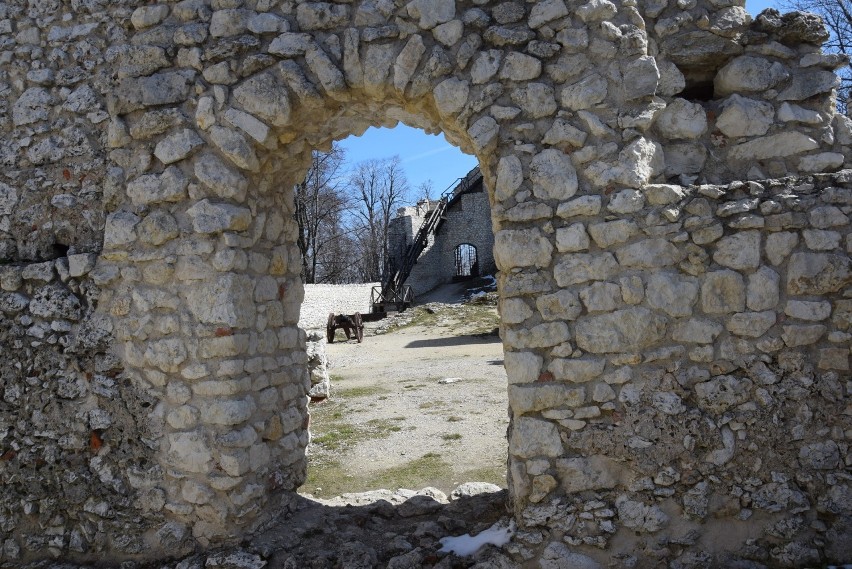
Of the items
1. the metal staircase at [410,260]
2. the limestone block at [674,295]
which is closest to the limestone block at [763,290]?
the limestone block at [674,295]

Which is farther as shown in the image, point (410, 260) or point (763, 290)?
point (410, 260)

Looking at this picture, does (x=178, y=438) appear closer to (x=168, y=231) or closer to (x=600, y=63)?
(x=168, y=231)

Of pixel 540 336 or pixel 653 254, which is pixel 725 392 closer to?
pixel 653 254

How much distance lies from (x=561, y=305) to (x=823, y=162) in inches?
65.7

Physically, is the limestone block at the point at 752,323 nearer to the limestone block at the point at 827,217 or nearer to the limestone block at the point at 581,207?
the limestone block at the point at 827,217

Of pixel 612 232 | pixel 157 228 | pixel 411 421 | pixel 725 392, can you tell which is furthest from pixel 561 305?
pixel 411 421

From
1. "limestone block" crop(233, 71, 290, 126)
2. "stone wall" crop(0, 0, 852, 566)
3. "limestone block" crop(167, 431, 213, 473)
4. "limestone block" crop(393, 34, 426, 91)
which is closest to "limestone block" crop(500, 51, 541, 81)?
"stone wall" crop(0, 0, 852, 566)

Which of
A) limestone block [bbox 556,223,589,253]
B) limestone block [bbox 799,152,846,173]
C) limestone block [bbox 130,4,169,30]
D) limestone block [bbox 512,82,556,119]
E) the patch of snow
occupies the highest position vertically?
limestone block [bbox 130,4,169,30]

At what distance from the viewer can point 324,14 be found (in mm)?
3619

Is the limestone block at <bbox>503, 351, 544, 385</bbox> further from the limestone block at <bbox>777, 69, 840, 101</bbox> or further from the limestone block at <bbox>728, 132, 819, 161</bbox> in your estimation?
the limestone block at <bbox>777, 69, 840, 101</bbox>

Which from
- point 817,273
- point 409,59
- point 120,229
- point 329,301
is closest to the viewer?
point 817,273

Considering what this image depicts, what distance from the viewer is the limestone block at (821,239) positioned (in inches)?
126

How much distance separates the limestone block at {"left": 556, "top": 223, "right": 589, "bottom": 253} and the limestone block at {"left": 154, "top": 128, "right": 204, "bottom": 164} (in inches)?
88.6

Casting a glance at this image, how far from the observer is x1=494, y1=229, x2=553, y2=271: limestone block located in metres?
3.36
